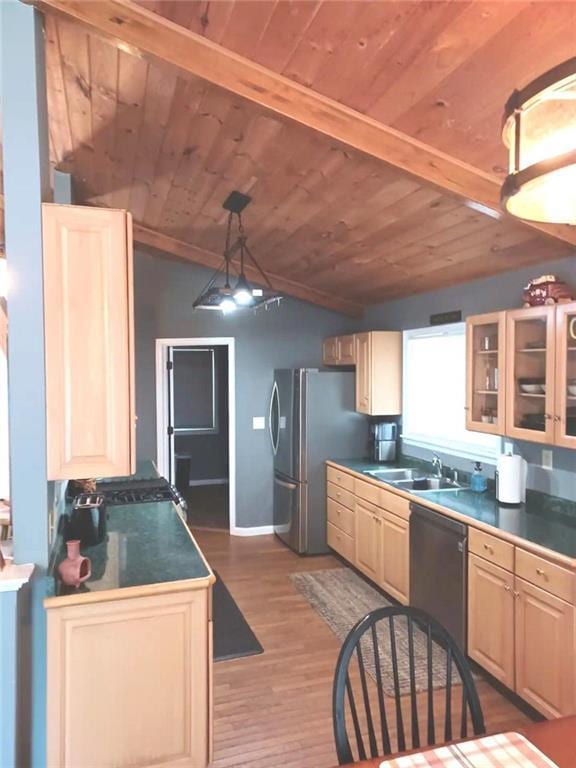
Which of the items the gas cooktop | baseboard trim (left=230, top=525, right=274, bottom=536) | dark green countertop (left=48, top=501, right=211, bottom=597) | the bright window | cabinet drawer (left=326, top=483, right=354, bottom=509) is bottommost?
baseboard trim (left=230, top=525, right=274, bottom=536)

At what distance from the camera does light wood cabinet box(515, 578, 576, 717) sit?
2365 mm

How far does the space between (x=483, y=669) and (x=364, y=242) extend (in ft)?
8.98

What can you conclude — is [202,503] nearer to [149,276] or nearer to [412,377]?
[149,276]

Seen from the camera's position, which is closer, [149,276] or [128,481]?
[128,481]

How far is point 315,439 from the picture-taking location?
496 centimetres

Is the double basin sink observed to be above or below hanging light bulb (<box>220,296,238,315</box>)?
below

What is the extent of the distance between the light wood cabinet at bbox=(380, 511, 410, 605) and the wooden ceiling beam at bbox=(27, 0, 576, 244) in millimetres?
2178

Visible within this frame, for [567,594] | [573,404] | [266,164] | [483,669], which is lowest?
[483,669]

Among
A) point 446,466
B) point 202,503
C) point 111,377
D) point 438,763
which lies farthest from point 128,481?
point 438,763

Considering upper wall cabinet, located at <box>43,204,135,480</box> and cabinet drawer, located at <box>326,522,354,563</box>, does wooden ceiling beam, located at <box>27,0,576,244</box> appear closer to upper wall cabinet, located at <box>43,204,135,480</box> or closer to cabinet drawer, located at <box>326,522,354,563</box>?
upper wall cabinet, located at <box>43,204,135,480</box>

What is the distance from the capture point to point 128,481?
4113mm

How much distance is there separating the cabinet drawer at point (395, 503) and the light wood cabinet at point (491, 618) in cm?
67

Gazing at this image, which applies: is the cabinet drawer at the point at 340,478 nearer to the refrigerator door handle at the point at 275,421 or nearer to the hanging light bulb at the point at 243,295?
the refrigerator door handle at the point at 275,421

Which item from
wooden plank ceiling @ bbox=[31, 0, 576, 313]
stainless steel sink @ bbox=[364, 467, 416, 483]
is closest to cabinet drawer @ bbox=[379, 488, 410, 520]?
stainless steel sink @ bbox=[364, 467, 416, 483]
